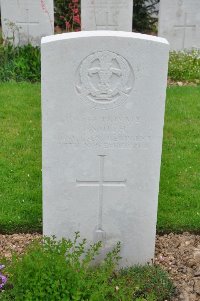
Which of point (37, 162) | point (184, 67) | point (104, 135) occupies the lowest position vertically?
point (37, 162)

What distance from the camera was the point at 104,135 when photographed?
3484 mm

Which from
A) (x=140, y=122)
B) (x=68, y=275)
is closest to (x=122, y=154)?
(x=140, y=122)

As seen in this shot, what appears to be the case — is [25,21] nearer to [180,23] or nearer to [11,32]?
[11,32]

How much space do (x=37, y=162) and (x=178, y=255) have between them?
1.99m

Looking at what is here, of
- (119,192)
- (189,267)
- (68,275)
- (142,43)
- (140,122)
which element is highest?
(142,43)

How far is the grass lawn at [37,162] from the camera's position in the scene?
450cm

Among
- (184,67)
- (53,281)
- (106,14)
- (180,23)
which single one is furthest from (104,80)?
(180,23)

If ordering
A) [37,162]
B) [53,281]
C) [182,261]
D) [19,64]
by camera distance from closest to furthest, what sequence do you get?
[53,281], [182,261], [37,162], [19,64]

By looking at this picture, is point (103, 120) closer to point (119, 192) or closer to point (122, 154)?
point (122, 154)

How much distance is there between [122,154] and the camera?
355 centimetres

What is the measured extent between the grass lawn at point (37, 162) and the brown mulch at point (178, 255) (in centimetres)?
12

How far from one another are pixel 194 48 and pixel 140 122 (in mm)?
7036

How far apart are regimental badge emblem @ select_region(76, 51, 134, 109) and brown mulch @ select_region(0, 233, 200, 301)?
136 cm

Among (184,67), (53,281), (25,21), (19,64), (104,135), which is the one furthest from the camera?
(25,21)
